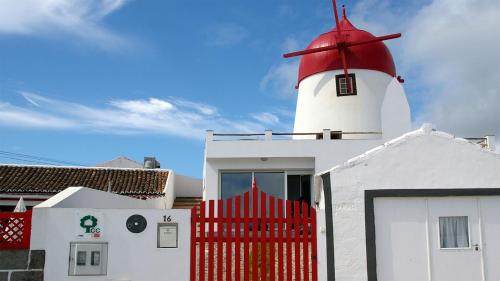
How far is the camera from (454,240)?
356 inches

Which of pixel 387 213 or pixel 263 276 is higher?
pixel 387 213

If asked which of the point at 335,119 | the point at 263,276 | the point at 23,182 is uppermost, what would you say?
the point at 335,119

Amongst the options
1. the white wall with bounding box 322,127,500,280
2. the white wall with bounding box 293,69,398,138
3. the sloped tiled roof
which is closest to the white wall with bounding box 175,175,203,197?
the sloped tiled roof

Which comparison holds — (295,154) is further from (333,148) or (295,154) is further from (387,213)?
(387,213)

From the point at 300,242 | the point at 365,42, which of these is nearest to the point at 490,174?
the point at 300,242

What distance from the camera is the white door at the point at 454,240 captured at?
29.5 ft

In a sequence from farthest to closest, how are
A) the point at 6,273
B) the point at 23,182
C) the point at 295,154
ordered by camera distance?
the point at 23,182, the point at 295,154, the point at 6,273

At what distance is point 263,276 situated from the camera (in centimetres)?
886

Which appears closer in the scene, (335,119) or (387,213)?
(387,213)

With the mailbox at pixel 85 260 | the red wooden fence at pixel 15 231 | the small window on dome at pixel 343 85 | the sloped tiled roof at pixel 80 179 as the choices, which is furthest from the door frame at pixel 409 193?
the sloped tiled roof at pixel 80 179

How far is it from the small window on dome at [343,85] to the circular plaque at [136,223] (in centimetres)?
1375

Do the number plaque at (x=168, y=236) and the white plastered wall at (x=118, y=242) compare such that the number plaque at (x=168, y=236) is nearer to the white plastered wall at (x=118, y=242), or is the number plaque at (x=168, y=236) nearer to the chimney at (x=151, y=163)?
the white plastered wall at (x=118, y=242)

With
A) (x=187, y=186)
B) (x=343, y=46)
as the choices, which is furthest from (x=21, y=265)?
(x=187, y=186)

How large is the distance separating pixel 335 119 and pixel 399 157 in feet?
38.3
